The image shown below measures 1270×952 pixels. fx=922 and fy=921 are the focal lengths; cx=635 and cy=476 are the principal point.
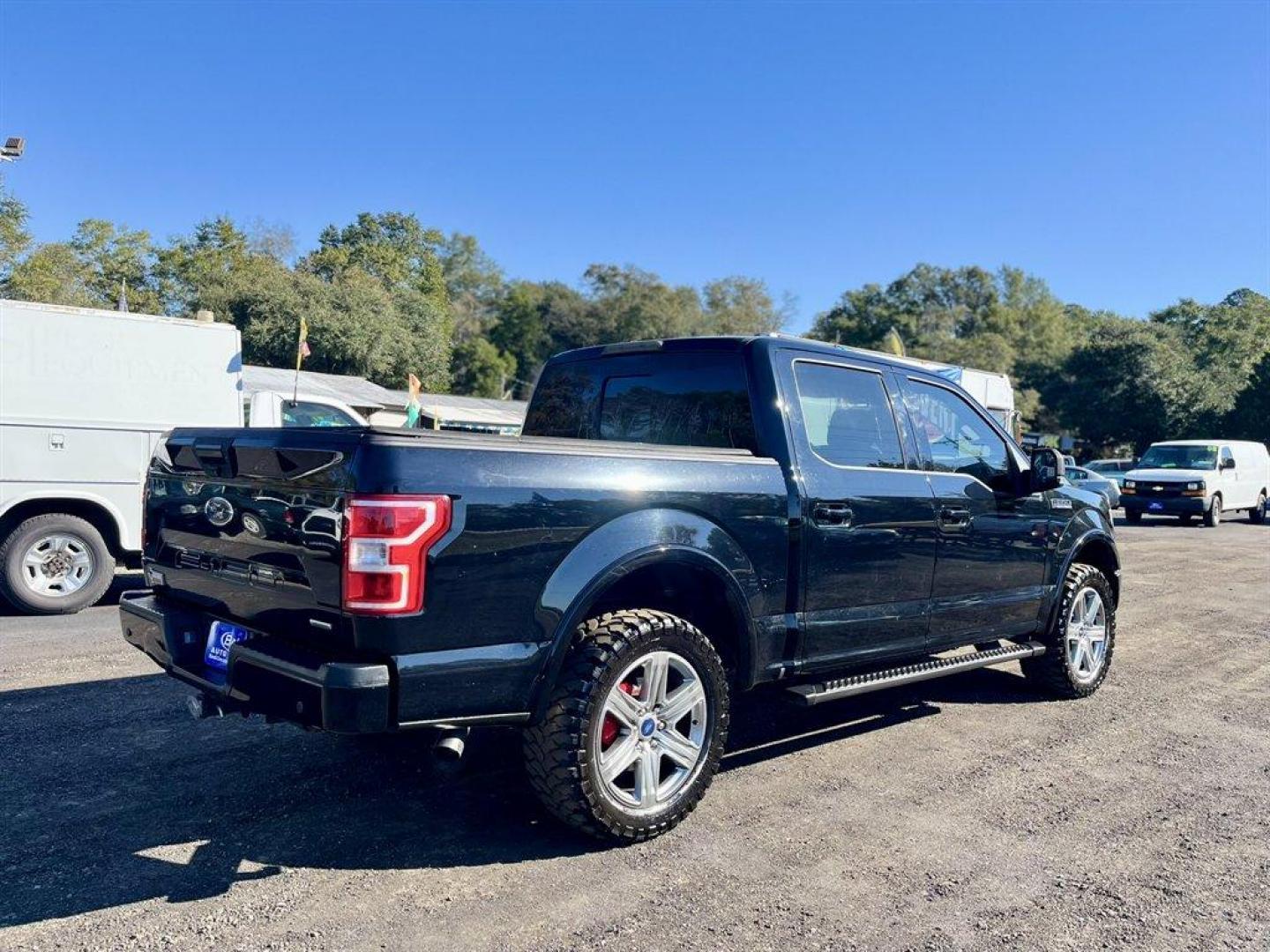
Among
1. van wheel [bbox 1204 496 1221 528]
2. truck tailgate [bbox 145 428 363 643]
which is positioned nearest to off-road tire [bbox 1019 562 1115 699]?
truck tailgate [bbox 145 428 363 643]

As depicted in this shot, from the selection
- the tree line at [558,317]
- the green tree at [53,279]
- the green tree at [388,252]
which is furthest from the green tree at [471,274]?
the green tree at [53,279]

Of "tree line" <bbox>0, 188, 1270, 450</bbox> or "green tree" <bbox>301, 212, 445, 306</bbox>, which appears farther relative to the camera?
"green tree" <bbox>301, 212, 445, 306</bbox>

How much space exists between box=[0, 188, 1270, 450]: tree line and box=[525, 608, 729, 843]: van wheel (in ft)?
80.5

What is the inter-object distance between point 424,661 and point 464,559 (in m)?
0.34

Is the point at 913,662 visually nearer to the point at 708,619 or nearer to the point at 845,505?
the point at 845,505

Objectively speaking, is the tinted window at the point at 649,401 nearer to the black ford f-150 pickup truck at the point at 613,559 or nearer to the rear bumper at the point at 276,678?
the black ford f-150 pickup truck at the point at 613,559

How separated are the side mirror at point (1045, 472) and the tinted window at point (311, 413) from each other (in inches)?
293

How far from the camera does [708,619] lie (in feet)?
12.6

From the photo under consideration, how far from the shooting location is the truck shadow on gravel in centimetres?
314

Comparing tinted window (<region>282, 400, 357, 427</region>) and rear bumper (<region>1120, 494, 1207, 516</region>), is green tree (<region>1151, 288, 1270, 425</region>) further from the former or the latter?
tinted window (<region>282, 400, 357, 427</region>)

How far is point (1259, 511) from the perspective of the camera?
23312 millimetres

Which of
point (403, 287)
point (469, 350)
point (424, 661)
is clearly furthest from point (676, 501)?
point (469, 350)

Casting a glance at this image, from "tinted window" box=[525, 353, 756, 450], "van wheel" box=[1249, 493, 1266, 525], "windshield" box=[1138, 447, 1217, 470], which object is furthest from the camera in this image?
"van wheel" box=[1249, 493, 1266, 525]

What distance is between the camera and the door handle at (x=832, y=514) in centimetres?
402
